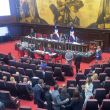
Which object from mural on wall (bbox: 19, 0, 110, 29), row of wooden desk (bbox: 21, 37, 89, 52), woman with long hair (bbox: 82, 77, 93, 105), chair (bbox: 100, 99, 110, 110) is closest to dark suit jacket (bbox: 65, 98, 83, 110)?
chair (bbox: 100, 99, 110, 110)

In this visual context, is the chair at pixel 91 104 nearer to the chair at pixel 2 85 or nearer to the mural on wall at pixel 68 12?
the chair at pixel 2 85

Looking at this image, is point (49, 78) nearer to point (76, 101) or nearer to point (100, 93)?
point (100, 93)

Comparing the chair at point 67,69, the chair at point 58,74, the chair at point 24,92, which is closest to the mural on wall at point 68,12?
the chair at point 67,69

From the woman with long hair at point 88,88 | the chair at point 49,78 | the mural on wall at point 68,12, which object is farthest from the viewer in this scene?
the mural on wall at point 68,12

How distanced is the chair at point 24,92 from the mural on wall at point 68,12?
9768 mm

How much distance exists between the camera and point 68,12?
1636cm

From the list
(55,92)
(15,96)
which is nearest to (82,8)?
(15,96)

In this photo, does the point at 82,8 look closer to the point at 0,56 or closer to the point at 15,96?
the point at 0,56

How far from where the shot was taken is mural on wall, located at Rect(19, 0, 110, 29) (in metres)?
14.5

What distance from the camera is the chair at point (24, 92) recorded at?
7.02 metres

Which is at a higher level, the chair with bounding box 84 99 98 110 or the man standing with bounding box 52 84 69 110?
the man standing with bounding box 52 84 69 110

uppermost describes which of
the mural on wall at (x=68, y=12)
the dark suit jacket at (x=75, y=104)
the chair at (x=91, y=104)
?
the mural on wall at (x=68, y=12)

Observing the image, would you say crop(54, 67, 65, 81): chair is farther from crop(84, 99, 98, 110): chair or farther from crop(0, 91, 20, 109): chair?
crop(84, 99, 98, 110): chair

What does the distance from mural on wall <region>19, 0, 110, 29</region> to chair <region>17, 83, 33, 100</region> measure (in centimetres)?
977
